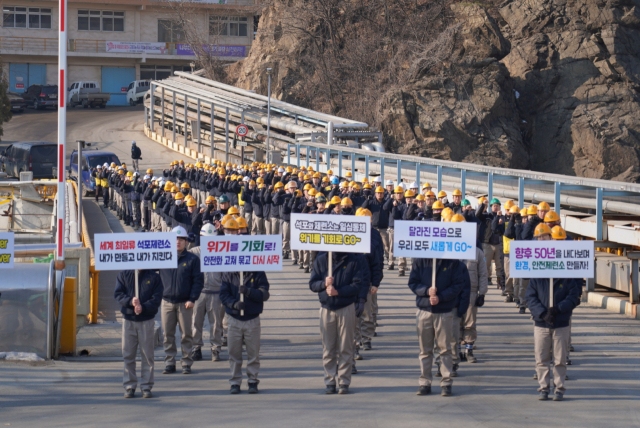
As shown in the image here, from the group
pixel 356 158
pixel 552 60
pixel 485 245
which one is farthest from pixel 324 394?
pixel 552 60

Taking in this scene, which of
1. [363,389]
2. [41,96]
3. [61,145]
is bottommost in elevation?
[363,389]

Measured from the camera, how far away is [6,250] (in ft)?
32.1

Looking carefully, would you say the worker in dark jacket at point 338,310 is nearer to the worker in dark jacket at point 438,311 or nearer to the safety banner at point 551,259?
the worker in dark jacket at point 438,311

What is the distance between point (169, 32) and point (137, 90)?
6.90 metres

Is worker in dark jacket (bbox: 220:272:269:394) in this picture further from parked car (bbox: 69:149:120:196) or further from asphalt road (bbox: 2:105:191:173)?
asphalt road (bbox: 2:105:191:173)

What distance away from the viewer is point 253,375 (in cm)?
896

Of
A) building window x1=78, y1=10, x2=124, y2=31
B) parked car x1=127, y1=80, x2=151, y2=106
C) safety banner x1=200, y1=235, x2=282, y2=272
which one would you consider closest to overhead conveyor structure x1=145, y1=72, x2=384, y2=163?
parked car x1=127, y1=80, x2=151, y2=106

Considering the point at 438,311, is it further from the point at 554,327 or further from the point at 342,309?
the point at 554,327

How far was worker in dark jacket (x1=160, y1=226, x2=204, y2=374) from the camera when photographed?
9.95m

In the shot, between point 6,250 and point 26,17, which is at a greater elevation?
point 26,17

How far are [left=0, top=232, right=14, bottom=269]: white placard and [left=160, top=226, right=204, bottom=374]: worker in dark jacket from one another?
194cm

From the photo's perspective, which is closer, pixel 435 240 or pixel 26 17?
pixel 435 240

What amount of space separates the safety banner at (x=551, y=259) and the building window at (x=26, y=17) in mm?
63360

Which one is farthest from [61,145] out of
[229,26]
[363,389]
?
[229,26]
